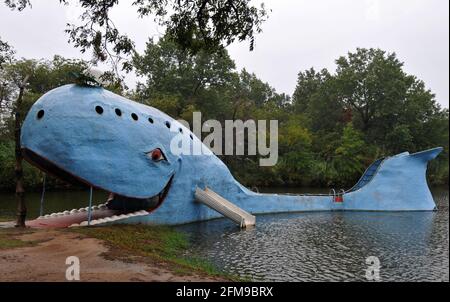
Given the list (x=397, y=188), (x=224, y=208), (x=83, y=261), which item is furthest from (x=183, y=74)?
(x=83, y=261)

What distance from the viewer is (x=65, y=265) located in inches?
348

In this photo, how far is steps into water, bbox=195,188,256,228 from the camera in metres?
16.8

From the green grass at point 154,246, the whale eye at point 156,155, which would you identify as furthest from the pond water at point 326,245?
the whale eye at point 156,155

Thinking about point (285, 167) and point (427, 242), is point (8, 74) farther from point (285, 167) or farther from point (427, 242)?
point (427, 242)

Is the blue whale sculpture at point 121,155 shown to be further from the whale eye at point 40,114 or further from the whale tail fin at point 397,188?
the whale tail fin at point 397,188

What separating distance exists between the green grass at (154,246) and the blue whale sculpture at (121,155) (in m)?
1.09

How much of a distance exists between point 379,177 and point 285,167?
55.0 feet

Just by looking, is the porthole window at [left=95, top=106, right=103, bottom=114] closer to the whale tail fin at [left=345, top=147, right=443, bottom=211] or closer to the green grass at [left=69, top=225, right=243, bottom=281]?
the green grass at [left=69, top=225, right=243, bottom=281]

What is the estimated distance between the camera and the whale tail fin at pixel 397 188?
2319 cm

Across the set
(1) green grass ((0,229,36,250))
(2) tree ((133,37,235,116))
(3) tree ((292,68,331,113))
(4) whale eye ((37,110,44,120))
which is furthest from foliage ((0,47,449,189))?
(1) green grass ((0,229,36,250))

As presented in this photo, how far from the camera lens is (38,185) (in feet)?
102

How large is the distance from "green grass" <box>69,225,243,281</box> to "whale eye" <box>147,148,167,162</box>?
8.00 ft
